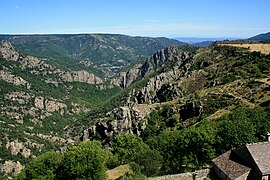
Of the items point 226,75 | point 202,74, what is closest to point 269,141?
point 226,75

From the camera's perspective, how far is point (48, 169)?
208ft

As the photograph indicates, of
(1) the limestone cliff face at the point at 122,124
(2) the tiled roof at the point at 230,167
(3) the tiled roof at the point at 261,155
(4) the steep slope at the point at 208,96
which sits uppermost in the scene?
(3) the tiled roof at the point at 261,155

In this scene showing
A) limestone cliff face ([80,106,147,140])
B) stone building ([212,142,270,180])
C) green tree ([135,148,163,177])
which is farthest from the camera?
limestone cliff face ([80,106,147,140])

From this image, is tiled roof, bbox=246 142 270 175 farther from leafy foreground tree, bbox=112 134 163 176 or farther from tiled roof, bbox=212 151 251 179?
leafy foreground tree, bbox=112 134 163 176

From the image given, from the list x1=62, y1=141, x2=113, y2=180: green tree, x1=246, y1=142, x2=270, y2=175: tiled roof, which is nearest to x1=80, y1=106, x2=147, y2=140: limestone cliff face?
x1=62, y1=141, x2=113, y2=180: green tree

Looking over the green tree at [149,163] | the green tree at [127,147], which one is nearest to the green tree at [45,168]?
the green tree at [149,163]

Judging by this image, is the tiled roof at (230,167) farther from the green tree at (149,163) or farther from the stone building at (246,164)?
the green tree at (149,163)

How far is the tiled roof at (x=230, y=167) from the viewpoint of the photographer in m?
49.1

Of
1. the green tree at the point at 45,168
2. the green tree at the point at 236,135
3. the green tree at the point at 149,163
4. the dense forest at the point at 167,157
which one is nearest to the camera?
the dense forest at the point at 167,157

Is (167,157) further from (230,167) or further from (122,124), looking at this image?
(122,124)

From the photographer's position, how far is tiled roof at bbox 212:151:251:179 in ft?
161

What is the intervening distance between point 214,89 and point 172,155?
89990 millimetres

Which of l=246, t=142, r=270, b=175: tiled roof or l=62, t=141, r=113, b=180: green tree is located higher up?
l=246, t=142, r=270, b=175: tiled roof

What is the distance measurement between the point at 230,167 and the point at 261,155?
4.55 m
